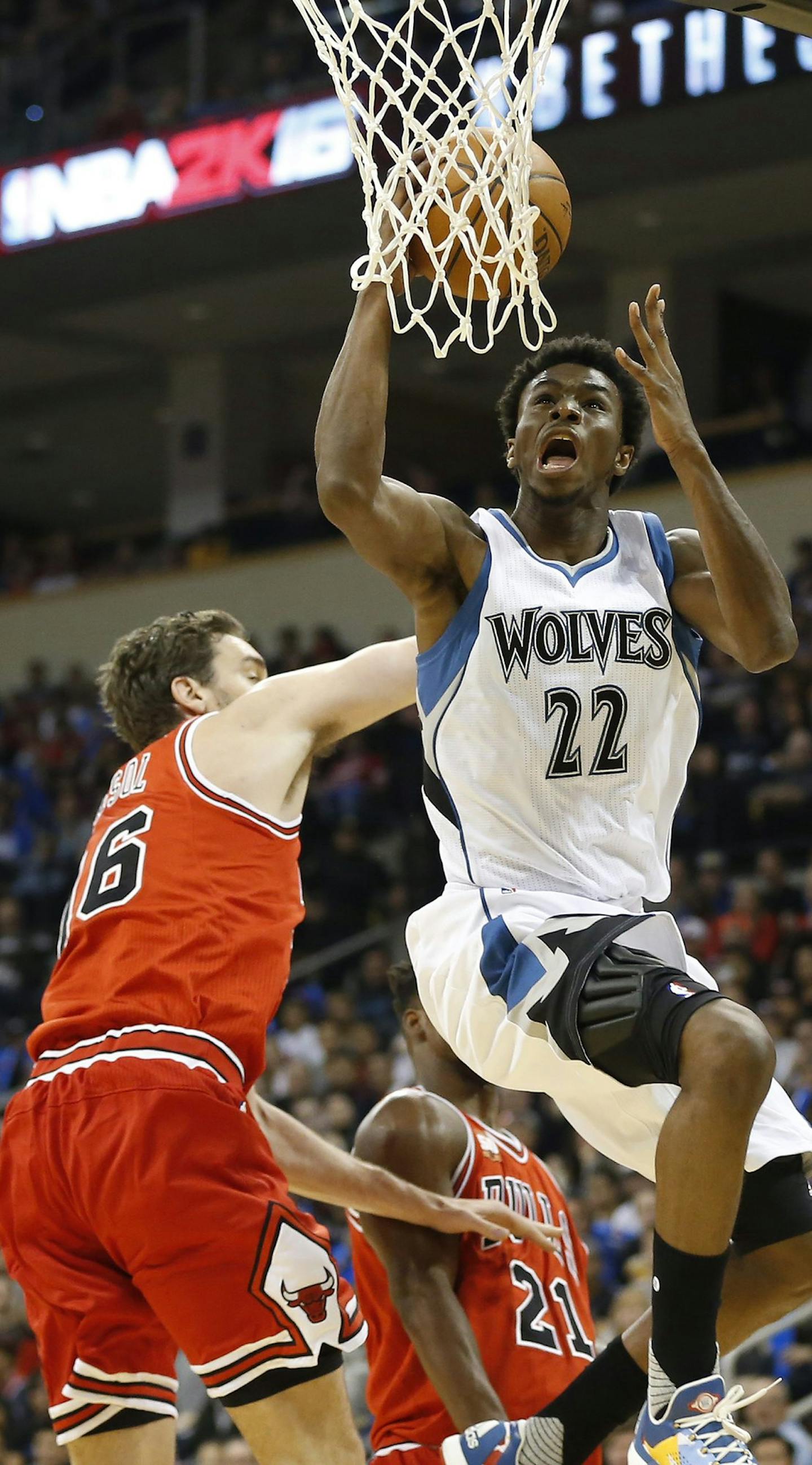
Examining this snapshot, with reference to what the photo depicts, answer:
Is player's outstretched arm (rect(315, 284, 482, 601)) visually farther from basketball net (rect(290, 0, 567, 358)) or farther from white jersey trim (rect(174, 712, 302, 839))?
white jersey trim (rect(174, 712, 302, 839))

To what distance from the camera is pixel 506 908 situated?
139 inches

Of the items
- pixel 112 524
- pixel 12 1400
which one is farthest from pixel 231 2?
pixel 12 1400

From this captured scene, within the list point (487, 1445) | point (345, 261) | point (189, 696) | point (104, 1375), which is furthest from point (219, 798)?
point (345, 261)

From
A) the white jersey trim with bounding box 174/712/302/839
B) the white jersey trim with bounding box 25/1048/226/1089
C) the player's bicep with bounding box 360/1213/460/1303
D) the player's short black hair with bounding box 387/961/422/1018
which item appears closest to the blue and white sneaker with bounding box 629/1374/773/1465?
the player's bicep with bounding box 360/1213/460/1303

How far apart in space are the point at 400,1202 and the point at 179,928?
2.54 ft

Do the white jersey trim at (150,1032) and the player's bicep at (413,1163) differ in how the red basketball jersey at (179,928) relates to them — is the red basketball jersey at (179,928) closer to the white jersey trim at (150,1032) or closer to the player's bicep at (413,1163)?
the white jersey trim at (150,1032)

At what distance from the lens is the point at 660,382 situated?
350 centimetres

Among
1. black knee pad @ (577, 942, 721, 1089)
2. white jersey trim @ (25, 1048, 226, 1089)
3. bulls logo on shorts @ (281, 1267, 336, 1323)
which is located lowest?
bulls logo on shorts @ (281, 1267, 336, 1323)

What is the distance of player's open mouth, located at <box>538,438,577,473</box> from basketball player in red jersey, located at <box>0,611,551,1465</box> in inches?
24.6

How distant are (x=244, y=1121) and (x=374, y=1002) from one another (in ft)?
28.3

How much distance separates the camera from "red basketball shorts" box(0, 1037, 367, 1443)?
12.0ft

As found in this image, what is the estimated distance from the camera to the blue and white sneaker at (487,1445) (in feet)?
11.4

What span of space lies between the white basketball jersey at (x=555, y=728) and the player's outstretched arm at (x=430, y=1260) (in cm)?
80

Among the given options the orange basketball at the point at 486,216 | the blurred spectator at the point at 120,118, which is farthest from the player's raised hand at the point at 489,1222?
the blurred spectator at the point at 120,118
